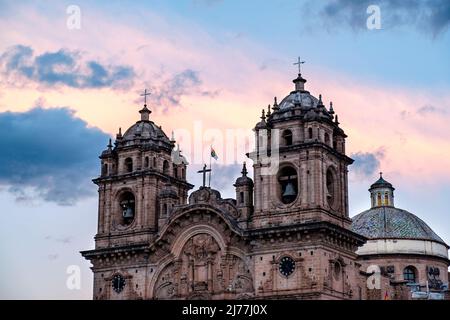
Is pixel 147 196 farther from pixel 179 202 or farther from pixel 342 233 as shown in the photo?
pixel 342 233

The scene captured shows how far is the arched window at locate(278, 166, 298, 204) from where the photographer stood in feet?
209

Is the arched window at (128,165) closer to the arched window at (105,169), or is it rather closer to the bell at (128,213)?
the arched window at (105,169)

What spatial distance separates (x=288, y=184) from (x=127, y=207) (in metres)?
13.5

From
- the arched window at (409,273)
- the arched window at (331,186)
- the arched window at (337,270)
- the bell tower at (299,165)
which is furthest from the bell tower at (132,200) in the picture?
the arched window at (409,273)

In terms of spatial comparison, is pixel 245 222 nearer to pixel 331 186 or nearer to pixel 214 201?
pixel 214 201

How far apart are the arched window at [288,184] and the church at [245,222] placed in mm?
65

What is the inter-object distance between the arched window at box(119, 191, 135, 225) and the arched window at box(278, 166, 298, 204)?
12318 mm

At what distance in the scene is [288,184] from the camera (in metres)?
64.2

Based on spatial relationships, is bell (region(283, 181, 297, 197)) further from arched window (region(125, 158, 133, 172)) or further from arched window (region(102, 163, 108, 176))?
arched window (region(102, 163, 108, 176))

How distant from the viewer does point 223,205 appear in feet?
216

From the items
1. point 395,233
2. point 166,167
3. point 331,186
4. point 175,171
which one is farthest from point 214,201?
point 395,233

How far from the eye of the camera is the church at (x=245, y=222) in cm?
6184

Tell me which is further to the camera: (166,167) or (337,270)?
(166,167)

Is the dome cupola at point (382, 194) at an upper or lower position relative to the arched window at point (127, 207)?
upper
